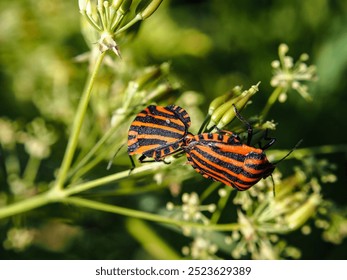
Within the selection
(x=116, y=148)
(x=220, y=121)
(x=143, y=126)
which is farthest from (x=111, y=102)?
(x=220, y=121)

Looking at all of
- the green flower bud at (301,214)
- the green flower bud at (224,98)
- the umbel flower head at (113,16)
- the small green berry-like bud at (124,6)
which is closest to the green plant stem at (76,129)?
the umbel flower head at (113,16)

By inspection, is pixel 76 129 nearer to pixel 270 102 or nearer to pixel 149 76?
pixel 149 76

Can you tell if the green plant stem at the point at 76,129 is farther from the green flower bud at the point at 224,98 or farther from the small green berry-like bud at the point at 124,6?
the green flower bud at the point at 224,98

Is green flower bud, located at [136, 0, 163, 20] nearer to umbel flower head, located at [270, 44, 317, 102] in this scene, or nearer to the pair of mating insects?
the pair of mating insects

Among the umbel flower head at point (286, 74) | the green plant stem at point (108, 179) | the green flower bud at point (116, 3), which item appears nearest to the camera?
the green flower bud at point (116, 3)

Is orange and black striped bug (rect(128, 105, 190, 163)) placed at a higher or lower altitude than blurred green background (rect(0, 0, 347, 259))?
lower

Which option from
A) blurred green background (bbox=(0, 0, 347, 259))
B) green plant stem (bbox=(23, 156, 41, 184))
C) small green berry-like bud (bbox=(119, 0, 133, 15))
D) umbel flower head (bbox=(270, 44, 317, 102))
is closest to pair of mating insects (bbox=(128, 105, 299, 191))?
umbel flower head (bbox=(270, 44, 317, 102))
